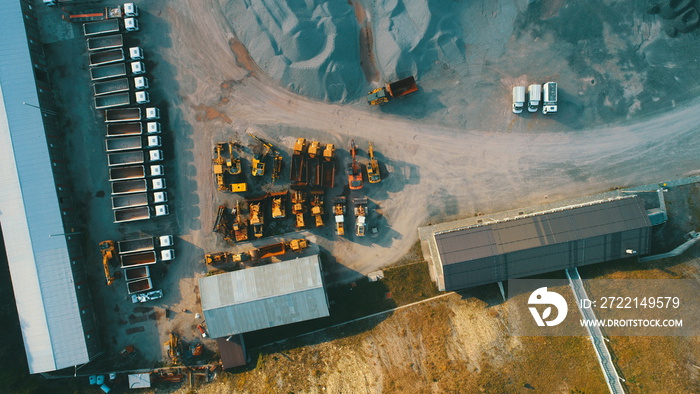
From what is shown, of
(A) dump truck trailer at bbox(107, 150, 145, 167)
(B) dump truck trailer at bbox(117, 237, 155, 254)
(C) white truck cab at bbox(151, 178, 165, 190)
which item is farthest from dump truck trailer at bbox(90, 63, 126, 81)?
(B) dump truck trailer at bbox(117, 237, 155, 254)

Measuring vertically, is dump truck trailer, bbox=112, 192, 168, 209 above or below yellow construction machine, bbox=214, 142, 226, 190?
below

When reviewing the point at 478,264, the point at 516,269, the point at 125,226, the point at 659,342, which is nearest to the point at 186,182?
the point at 125,226

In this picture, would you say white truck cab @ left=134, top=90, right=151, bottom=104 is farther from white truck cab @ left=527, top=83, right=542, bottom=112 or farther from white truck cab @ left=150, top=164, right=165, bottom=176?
white truck cab @ left=527, top=83, right=542, bottom=112

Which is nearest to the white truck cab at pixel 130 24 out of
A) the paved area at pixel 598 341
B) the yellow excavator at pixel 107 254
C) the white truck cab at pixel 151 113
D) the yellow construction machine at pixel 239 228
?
the white truck cab at pixel 151 113

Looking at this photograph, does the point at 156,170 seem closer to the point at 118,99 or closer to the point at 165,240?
the point at 165,240

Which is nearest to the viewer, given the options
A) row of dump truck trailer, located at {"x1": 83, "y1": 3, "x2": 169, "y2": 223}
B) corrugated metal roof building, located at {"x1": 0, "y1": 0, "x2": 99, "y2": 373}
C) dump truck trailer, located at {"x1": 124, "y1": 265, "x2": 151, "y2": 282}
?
corrugated metal roof building, located at {"x1": 0, "y1": 0, "x2": 99, "y2": 373}

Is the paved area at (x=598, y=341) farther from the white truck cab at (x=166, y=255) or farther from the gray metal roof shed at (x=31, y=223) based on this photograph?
the gray metal roof shed at (x=31, y=223)
